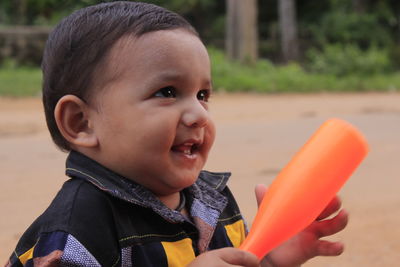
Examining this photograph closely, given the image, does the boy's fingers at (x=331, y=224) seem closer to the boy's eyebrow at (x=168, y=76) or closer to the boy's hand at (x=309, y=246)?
the boy's hand at (x=309, y=246)

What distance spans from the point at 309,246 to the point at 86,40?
25.6 inches

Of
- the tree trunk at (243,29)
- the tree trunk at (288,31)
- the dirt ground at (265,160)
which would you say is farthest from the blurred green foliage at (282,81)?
the tree trunk at (288,31)

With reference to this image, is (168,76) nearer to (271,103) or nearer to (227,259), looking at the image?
(227,259)

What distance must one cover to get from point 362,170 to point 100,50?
9.64 ft

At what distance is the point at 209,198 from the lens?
1491mm

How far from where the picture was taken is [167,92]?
4.28ft

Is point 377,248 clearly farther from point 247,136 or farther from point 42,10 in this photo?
point 42,10

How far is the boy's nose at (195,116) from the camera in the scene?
50.3 inches

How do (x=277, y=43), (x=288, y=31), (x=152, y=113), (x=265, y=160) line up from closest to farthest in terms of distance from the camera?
(x=152, y=113)
(x=265, y=160)
(x=288, y=31)
(x=277, y=43)

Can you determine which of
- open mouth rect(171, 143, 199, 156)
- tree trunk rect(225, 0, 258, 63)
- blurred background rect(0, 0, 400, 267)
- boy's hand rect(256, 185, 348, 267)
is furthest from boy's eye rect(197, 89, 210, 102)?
tree trunk rect(225, 0, 258, 63)

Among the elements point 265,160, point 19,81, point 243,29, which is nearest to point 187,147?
point 265,160

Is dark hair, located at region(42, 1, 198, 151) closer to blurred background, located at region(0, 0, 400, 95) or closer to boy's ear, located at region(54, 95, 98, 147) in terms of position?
boy's ear, located at region(54, 95, 98, 147)

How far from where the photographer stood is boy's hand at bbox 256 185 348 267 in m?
1.39

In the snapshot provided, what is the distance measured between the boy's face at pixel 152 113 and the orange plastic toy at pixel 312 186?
187 millimetres
